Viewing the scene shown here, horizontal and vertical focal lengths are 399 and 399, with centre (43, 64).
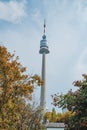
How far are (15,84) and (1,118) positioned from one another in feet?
7.86

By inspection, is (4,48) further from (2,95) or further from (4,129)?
(4,129)

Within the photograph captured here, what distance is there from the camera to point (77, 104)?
58.3 ft

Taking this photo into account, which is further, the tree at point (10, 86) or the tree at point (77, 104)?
the tree at point (10, 86)

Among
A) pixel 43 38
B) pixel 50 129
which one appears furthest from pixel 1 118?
pixel 43 38

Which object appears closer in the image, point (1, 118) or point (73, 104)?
point (73, 104)

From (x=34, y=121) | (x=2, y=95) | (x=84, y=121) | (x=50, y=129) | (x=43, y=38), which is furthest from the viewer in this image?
(x=43, y=38)

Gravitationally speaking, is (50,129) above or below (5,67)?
below

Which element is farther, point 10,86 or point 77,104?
point 10,86

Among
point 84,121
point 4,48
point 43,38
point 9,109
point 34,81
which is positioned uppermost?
point 43,38

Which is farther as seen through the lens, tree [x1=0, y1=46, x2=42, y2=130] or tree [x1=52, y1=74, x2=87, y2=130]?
tree [x1=0, y1=46, x2=42, y2=130]

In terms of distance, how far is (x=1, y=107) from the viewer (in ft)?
82.9

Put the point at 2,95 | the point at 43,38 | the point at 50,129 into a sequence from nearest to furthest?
the point at 50,129
the point at 2,95
the point at 43,38

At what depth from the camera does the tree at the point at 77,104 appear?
57.4ft

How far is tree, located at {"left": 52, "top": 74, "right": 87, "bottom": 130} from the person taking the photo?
17492 mm
